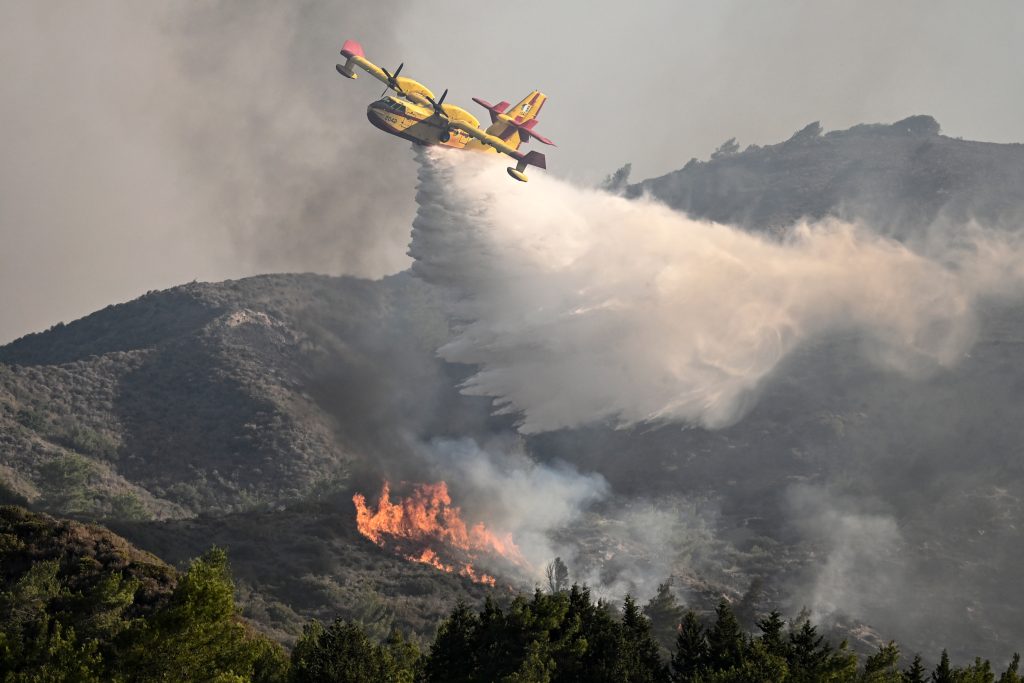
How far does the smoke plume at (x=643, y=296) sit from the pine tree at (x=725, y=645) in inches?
1885

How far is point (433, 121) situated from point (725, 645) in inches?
1952

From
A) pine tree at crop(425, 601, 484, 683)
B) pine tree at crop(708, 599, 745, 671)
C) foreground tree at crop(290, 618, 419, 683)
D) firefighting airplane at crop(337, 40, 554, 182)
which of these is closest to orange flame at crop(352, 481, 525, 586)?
firefighting airplane at crop(337, 40, 554, 182)

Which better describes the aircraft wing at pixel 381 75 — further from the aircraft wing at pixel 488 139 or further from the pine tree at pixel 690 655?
the pine tree at pixel 690 655

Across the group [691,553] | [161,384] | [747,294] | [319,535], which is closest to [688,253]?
[747,294]

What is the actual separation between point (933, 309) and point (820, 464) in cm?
2785

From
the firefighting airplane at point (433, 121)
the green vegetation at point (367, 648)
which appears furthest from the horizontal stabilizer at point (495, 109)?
the green vegetation at point (367, 648)

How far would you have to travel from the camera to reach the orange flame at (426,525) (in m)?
85.1

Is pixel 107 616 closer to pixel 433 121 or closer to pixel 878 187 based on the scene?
pixel 433 121

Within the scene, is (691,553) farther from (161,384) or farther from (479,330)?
(161,384)

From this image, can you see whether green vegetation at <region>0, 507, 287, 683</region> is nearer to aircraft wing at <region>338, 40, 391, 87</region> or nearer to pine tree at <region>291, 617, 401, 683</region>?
pine tree at <region>291, 617, 401, 683</region>

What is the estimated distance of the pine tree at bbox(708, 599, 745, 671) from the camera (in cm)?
3388

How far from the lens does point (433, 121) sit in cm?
7431

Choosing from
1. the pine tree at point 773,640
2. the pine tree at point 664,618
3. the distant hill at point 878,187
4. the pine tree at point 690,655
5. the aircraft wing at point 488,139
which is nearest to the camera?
the pine tree at point 773,640

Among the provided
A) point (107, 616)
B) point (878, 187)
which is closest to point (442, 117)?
point (107, 616)
